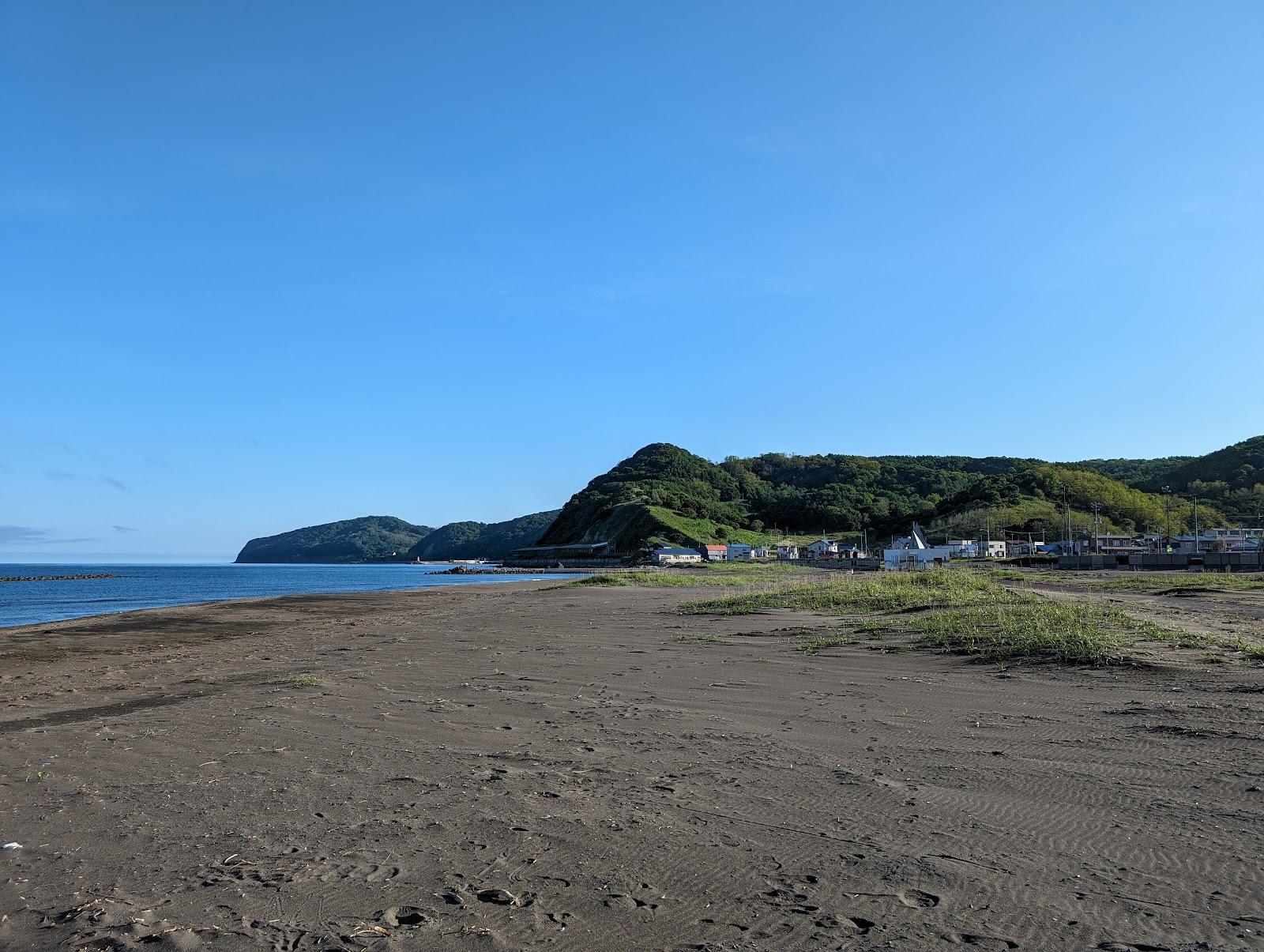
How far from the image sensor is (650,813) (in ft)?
17.5

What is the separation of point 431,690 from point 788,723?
504 centimetres

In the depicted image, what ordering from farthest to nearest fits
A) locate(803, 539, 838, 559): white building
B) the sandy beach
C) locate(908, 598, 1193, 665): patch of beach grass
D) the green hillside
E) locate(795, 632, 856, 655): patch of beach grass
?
the green hillside
locate(803, 539, 838, 559): white building
locate(795, 632, 856, 655): patch of beach grass
locate(908, 598, 1193, 665): patch of beach grass
the sandy beach

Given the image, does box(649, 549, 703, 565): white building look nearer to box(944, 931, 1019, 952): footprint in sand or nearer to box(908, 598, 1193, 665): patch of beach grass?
box(908, 598, 1193, 665): patch of beach grass

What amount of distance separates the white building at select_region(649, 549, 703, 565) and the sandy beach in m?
120

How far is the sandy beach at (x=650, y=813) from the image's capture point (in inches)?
150

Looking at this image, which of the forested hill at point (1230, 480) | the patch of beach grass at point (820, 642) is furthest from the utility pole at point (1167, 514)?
the patch of beach grass at point (820, 642)

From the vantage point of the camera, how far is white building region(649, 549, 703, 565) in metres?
133

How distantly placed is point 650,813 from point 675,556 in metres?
138

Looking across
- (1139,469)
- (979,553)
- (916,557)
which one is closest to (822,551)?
(979,553)

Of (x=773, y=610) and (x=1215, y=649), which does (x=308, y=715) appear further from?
(x=773, y=610)

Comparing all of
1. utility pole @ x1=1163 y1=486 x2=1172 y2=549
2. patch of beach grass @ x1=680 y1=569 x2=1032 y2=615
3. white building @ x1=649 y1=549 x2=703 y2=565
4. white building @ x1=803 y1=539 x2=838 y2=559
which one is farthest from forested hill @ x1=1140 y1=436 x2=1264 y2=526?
patch of beach grass @ x1=680 y1=569 x2=1032 y2=615

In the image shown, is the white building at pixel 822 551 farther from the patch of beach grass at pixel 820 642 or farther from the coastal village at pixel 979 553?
the patch of beach grass at pixel 820 642

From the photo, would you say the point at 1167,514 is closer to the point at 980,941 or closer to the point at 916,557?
the point at 916,557

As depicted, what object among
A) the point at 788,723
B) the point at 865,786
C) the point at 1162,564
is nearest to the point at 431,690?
the point at 788,723
